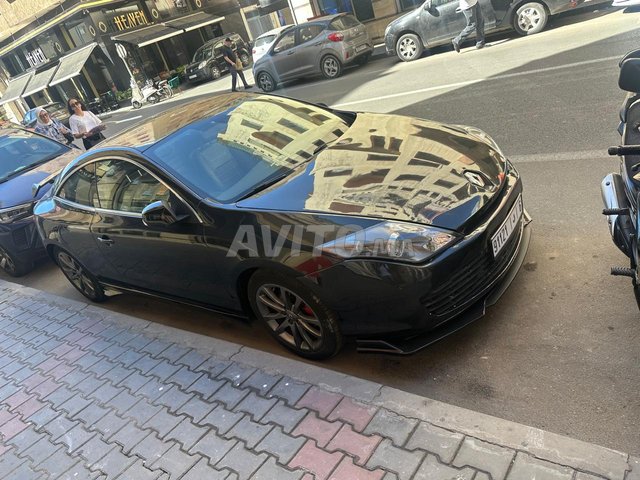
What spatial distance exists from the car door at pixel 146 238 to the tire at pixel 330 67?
10.3 meters

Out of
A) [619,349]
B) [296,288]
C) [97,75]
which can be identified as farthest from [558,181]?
[97,75]

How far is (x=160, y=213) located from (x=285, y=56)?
12050mm

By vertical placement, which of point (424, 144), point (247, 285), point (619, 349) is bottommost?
point (619, 349)

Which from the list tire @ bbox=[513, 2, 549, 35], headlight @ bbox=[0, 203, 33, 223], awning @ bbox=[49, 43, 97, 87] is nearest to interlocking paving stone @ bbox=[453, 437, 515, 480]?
headlight @ bbox=[0, 203, 33, 223]

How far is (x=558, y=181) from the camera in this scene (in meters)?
4.45

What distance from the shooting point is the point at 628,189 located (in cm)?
274

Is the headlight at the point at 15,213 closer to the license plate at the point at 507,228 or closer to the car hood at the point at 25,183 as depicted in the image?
the car hood at the point at 25,183

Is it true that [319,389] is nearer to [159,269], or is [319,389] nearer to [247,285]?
[247,285]

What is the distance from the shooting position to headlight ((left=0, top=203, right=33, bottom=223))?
6.30 metres

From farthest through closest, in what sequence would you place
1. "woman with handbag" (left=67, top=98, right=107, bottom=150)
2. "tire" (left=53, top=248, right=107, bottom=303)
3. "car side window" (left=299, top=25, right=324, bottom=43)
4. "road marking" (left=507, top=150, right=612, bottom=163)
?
"car side window" (left=299, top=25, right=324, bottom=43) < "woman with handbag" (left=67, top=98, right=107, bottom=150) < "tire" (left=53, top=248, right=107, bottom=303) < "road marking" (left=507, top=150, right=612, bottom=163)

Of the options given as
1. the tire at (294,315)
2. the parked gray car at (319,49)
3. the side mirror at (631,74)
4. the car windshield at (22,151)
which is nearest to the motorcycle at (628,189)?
the side mirror at (631,74)

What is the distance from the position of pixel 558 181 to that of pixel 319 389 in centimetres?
308

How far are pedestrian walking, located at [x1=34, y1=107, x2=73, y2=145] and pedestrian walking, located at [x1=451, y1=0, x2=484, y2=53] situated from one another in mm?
8637

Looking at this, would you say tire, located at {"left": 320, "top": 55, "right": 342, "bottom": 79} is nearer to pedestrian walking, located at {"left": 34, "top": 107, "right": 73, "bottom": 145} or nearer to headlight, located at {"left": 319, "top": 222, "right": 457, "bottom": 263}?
pedestrian walking, located at {"left": 34, "top": 107, "right": 73, "bottom": 145}
